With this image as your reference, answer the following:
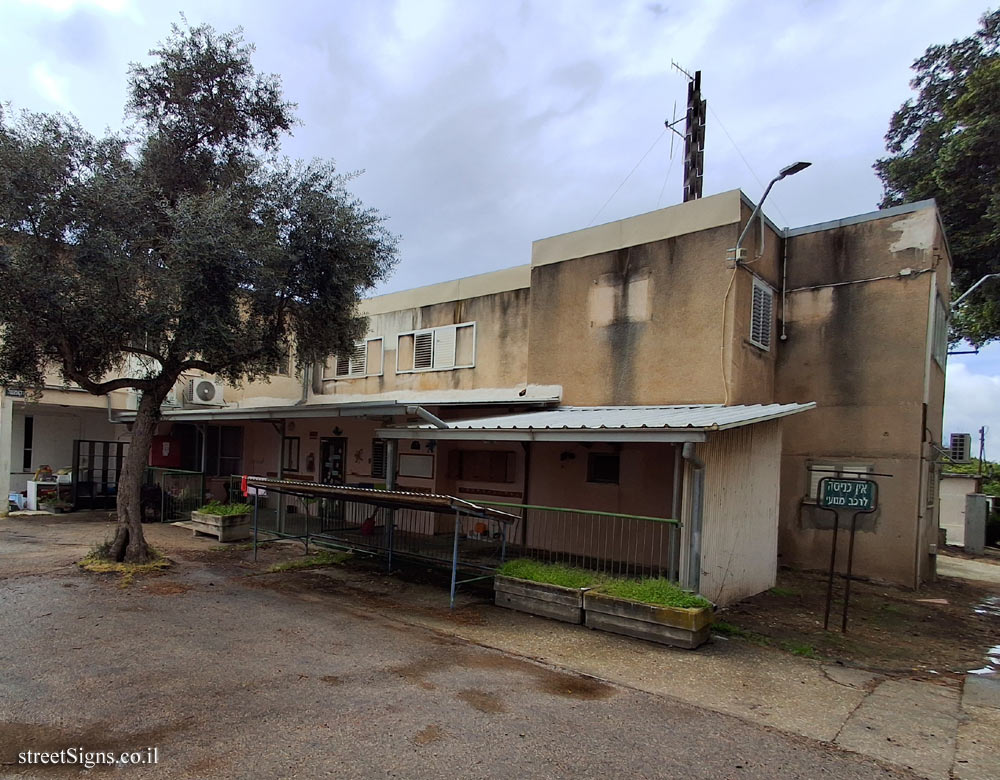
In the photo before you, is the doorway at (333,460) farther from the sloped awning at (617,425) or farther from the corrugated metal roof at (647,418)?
the corrugated metal roof at (647,418)

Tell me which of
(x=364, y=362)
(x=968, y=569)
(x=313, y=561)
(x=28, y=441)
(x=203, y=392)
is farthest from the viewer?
(x=28, y=441)

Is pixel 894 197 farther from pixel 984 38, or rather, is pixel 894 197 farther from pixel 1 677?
pixel 1 677

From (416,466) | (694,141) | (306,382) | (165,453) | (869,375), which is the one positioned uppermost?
(694,141)

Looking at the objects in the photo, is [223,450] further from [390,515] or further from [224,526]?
[390,515]

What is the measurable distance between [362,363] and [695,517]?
11.2m

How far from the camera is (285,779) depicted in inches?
140

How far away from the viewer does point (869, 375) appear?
10570mm

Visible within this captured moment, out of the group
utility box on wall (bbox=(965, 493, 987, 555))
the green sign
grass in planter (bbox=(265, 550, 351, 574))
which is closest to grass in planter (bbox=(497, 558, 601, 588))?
the green sign

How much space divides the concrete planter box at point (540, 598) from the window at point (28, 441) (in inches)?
645

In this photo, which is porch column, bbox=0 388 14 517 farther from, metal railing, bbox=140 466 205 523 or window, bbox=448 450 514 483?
window, bbox=448 450 514 483

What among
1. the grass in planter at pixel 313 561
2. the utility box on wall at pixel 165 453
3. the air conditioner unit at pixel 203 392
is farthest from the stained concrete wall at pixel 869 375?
the utility box on wall at pixel 165 453

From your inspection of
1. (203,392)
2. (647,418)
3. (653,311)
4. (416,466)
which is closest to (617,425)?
(647,418)

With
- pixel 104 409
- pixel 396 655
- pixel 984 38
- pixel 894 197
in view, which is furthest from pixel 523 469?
pixel 984 38

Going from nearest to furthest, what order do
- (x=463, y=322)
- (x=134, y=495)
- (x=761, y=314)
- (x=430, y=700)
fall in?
(x=430, y=700)
(x=134, y=495)
(x=761, y=314)
(x=463, y=322)
